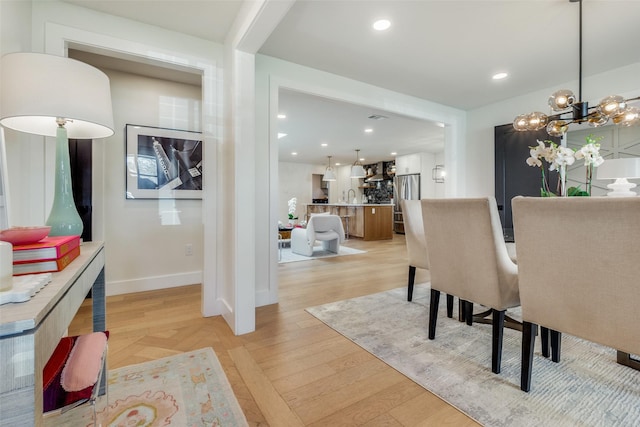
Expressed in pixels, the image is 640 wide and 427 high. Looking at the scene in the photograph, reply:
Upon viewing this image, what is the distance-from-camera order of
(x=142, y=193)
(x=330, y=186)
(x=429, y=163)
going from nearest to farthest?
(x=142, y=193) → (x=429, y=163) → (x=330, y=186)

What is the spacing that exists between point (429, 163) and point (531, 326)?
7.46 meters

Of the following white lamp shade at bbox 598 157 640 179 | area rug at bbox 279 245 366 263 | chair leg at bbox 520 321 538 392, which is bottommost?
area rug at bbox 279 245 366 263

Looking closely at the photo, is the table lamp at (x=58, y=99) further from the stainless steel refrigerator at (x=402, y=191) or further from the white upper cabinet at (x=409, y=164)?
the white upper cabinet at (x=409, y=164)

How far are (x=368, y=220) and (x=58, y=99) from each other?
260 inches

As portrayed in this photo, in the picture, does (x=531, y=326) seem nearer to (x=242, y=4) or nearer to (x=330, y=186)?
(x=242, y=4)

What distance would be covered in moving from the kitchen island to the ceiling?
371 centimetres

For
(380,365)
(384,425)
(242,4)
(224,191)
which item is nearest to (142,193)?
(224,191)

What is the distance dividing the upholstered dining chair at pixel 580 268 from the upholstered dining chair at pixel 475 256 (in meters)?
0.16

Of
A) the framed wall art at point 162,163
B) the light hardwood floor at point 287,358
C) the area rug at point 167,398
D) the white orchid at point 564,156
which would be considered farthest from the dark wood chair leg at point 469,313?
the framed wall art at point 162,163

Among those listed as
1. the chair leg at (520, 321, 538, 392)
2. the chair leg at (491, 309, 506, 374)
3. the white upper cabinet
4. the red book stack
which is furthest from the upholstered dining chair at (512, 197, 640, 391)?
the white upper cabinet

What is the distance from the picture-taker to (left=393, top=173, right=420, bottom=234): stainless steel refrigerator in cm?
838

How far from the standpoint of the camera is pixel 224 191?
2.47m

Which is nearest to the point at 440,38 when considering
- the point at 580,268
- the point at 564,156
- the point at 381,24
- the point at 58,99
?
the point at 381,24

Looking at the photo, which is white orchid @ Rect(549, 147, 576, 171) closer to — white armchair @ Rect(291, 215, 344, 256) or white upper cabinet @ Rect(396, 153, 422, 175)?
white armchair @ Rect(291, 215, 344, 256)
